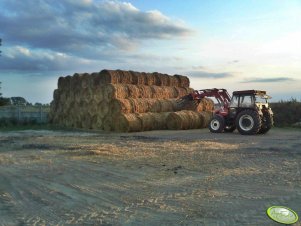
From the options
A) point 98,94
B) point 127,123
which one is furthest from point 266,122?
point 98,94

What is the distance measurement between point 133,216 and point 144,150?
276 inches

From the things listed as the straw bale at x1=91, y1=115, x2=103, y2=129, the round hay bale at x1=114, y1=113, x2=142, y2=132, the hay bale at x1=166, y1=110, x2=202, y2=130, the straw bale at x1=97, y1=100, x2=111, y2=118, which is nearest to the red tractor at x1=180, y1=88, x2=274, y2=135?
the hay bale at x1=166, y1=110, x2=202, y2=130

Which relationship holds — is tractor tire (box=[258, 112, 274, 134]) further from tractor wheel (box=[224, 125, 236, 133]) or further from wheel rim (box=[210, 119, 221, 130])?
wheel rim (box=[210, 119, 221, 130])

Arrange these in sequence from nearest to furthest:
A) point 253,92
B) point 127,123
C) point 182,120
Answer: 1. point 253,92
2. point 127,123
3. point 182,120

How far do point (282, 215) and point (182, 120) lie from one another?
55.3ft

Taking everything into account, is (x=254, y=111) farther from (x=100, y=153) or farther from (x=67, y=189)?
(x=67, y=189)

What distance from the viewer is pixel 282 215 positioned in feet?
18.7

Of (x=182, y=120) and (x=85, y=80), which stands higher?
(x=85, y=80)

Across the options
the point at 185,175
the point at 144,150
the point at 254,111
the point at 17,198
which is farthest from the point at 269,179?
the point at 254,111

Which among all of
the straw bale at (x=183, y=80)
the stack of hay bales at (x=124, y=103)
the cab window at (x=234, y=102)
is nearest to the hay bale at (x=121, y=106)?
the stack of hay bales at (x=124, y=103)

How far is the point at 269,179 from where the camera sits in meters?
8.12

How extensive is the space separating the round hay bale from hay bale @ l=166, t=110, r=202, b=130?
69.6 inches

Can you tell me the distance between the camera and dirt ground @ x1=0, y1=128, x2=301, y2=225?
224 inches

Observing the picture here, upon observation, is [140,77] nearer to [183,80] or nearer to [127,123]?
[183,80]
